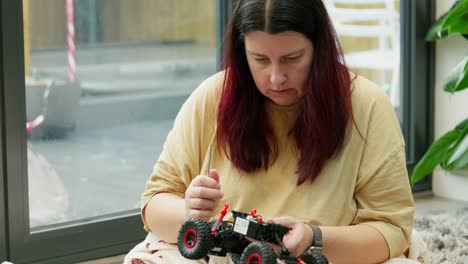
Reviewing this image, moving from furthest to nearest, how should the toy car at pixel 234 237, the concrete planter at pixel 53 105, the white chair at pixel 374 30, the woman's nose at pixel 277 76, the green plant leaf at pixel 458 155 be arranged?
1. the white chair at pixel 374 30
2. the green plant leaf at pixel 458 155
3. the concrete planter at pixel 53 105
4. the woman's nose at pixel 277 76
5. the toy car at pixel 234 237

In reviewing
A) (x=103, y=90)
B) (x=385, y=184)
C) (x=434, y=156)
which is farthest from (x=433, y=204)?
(x=385, y=184)

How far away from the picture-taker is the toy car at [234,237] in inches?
54.9

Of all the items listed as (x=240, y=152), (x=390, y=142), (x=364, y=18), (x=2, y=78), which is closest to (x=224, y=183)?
(x=240, y=152)

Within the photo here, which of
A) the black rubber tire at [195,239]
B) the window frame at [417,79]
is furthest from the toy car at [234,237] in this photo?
the window frame at [417,79]

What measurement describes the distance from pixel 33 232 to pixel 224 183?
0.94m

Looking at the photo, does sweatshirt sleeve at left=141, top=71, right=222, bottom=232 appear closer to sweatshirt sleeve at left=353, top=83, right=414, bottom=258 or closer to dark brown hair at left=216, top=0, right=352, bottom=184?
dark brown hair at left=216, top=0, right=352, bottom=184

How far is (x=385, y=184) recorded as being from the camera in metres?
1.75

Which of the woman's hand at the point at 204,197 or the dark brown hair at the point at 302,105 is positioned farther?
the dark brown hair at the point at 302,105

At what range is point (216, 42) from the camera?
3.01 m

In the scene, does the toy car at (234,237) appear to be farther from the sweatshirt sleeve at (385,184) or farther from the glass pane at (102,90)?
the glass pane at (102,90)

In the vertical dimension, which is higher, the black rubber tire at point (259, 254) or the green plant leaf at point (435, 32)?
the green plant leaf at point (435, 32)

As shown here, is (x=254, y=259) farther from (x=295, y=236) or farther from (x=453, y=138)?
(x=453, y=138)

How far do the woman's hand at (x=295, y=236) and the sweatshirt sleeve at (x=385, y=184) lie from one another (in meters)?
0.26

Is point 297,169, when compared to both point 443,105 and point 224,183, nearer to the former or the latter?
point 224,183
